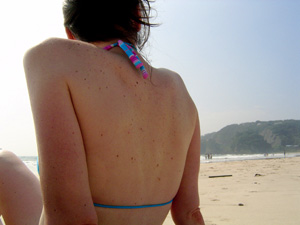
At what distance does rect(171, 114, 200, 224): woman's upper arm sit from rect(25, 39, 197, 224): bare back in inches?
6.6

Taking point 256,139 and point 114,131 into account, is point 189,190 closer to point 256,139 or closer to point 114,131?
point 114,131

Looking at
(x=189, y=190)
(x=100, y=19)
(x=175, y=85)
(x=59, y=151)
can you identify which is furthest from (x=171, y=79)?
(x=59, y=151)

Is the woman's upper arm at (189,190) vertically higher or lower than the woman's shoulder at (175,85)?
lower

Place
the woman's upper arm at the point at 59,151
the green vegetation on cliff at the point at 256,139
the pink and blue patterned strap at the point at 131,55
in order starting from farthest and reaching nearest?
the green vegetation on cliff at the point at 256,139, the pink and blue patterned strap at the point at 131,55, the woman's upper arm at the point at 59,151

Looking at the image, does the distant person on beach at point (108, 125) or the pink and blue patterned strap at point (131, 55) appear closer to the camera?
the distant person on beach at point (108, 125)

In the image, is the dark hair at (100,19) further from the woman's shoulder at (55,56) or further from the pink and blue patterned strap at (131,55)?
the woman's shoulder at (55,56)

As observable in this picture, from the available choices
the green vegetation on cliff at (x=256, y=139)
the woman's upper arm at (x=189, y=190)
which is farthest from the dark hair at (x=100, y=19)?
the green vegetation on cliff at (x=256, y=139)

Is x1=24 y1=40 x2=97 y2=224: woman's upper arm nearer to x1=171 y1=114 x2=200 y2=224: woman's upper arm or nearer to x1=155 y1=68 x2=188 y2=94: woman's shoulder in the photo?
x1=155 y1=68 x2=188 y2=94: woman's shoulder

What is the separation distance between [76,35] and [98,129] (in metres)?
0.51

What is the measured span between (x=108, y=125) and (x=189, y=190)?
0.67m

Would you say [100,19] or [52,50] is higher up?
[100,19]

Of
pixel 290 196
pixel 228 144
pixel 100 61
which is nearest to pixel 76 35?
pixel 100 61

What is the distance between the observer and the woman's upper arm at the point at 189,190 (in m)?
1.40

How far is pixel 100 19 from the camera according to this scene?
46.4 inches
